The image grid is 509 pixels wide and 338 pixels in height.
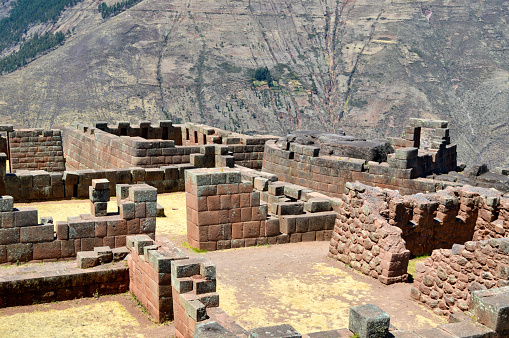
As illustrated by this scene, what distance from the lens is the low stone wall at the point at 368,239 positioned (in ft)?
44.6

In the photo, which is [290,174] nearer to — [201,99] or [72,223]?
[72,223]

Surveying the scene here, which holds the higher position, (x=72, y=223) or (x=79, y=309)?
(x=72, y=223)

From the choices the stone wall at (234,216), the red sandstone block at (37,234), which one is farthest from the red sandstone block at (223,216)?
the red sandstone block at (37,234)

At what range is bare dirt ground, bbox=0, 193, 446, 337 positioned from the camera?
35.5 feet

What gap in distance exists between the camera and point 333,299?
41.5 feet

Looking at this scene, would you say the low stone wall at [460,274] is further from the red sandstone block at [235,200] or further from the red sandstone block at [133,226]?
the red sandstone block at [133,226]

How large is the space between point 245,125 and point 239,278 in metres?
68.8

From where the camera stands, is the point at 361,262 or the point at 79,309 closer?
the point at 79,309

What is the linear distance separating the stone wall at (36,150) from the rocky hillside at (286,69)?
1930 inches

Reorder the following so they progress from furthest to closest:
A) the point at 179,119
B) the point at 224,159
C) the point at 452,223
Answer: the point at 179,119 → the point at 224,159 → the point at 452,223

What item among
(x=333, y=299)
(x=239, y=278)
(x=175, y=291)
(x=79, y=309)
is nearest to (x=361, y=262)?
(x=333, y=299)

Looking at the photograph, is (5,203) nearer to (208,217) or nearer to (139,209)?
(139,209)

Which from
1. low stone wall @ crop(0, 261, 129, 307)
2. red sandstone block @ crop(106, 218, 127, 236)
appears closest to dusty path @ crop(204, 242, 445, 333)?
low stone wall @ crop(0, 261, 129, 307)

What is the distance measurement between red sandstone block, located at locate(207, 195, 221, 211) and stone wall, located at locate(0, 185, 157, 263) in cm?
176
